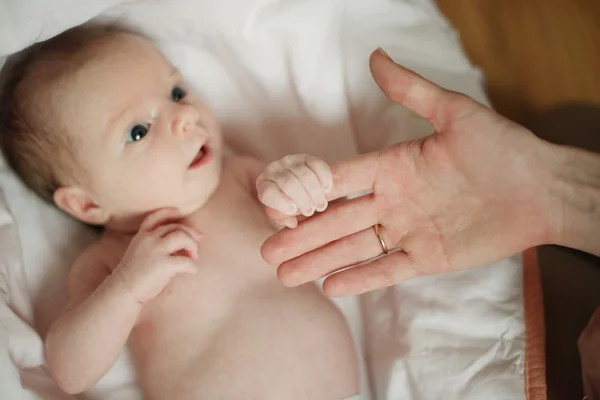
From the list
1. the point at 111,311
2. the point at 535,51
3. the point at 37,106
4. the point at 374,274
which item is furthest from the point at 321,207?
the point at 535,51

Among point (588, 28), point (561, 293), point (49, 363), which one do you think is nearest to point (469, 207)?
point (561, 293)

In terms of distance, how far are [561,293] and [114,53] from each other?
0.84m

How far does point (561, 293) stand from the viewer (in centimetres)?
98

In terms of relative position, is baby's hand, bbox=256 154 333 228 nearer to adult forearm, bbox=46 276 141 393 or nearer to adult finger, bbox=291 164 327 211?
adult finger, bbox=291 164 327 211

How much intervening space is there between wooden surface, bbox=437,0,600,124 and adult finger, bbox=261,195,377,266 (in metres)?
0.46

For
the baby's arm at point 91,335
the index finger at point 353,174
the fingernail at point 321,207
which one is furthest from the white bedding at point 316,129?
the fingernail at point 321,207

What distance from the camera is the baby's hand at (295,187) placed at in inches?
32.3

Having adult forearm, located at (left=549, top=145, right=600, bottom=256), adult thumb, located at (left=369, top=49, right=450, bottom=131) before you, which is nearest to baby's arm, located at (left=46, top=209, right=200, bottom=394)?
adult thumb, located at (left=369, top=49, right=450, bottom=131)

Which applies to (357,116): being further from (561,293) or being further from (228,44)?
(561,293)

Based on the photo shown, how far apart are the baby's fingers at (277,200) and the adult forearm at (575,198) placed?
1.26 ft

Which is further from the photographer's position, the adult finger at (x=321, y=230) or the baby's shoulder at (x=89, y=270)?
the baby's shoulder at (x=89, y=270)

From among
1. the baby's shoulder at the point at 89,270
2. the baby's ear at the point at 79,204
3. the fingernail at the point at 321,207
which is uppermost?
the fingernail at the point at 321,207

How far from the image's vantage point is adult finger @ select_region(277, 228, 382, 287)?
2.94 ft

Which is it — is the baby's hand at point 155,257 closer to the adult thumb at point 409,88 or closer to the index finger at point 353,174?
the index finger at point 353,174
